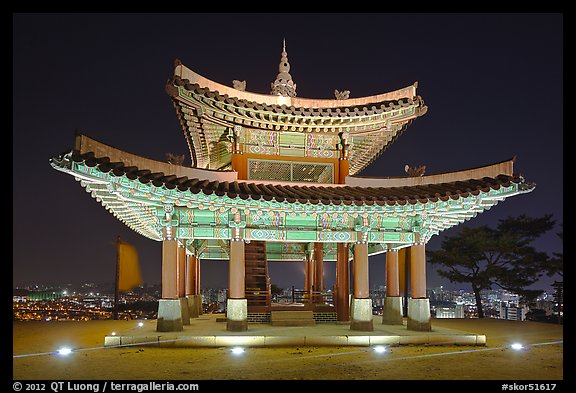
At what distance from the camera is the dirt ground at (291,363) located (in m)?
11.2

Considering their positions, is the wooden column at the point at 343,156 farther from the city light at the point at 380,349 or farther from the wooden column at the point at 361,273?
the city light at the point at 380,349

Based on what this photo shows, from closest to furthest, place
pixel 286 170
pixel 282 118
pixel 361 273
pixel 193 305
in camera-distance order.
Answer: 1. pixel 361 273
2. pixel 282 118
3. pixel 286 170
4. pixel 193 305

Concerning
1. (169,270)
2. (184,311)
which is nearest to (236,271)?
(169,270)

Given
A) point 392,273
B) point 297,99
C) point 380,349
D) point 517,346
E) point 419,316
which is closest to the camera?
point 380,349

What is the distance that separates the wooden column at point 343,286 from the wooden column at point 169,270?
809 cm

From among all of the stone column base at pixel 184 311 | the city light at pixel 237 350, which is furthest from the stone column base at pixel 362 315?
the stone column base at pixel 184 311

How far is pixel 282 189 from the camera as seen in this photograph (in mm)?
17594

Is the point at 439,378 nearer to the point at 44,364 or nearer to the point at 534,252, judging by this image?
the point at 44,364

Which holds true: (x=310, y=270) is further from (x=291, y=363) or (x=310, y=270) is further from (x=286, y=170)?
(x=291, y=363)

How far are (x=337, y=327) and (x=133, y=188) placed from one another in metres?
9.18

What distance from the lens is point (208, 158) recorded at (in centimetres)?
2255

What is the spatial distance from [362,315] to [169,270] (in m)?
6.63

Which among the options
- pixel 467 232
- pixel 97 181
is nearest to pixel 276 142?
pixel 97 181

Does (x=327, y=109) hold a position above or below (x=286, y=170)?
above
